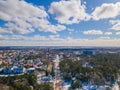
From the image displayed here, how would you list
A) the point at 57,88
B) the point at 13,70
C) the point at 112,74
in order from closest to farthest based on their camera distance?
the point at 57,88, the point at 112,74, the point at 13,70

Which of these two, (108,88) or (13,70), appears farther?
(13,70)

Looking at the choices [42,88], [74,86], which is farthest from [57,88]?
[42,88]

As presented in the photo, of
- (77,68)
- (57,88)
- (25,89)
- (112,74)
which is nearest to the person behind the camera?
(25,89)

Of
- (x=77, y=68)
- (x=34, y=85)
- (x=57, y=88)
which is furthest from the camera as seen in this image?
(x=77, y=68)

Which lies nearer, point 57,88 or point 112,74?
point 57,88

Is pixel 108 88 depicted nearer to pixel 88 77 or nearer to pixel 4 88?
pixel 88 77

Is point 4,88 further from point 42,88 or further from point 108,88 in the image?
point 108,88

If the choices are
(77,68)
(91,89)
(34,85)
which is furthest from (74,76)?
(34,85)

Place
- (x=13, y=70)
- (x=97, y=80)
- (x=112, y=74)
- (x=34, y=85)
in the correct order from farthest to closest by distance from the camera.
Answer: (x=13, y=70), (x=112, y=74), (x=97, y=80), (x=34, y=85)

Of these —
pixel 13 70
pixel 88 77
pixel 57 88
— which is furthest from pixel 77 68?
pixel 13 70
